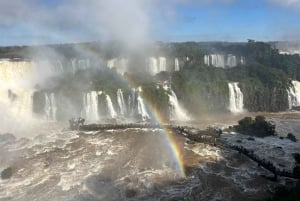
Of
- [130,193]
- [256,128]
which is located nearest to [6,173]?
[130,193]

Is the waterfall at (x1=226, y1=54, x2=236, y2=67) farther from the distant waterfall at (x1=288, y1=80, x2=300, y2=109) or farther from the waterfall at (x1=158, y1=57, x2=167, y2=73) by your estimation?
the distant waterfall at (x1=288, y1=80, x2=300, y2=109)

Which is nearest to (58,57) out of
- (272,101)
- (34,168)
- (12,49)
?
(12,49)

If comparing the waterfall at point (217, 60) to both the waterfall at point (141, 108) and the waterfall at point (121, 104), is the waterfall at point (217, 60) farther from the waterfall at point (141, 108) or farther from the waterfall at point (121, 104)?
the waterfall at point (121, 104)

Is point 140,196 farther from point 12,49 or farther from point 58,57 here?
point 12,49

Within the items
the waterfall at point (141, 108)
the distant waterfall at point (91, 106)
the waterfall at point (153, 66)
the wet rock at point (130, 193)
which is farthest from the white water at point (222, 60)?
the wet rock at point (130, 193)

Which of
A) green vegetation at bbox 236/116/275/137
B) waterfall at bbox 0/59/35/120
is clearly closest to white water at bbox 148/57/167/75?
waterfall at bbox 0/59/35/120
